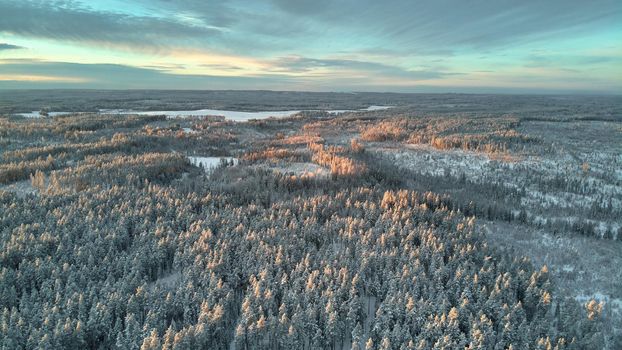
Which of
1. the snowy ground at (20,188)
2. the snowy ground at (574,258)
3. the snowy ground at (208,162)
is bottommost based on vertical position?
the snowy ground at (574,258)

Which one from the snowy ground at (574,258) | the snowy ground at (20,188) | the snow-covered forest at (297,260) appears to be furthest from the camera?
the snowy ground at (20,188)

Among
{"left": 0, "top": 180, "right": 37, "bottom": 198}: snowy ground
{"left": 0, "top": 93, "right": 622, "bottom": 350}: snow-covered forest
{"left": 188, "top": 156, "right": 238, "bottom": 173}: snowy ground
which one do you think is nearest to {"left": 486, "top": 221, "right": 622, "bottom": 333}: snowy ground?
{"left": 0, "top": 93, "right": 622, "bottom": 350}: snow-covered forest

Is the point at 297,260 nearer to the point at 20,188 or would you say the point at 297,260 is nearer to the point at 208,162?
the point at 20,188

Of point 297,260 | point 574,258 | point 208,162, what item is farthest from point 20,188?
point 574,258

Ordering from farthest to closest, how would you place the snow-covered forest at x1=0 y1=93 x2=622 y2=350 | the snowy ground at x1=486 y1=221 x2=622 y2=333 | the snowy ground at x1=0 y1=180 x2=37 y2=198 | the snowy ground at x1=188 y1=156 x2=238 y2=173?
the snowy ground at x1=188 y1=156 x2=238 y2=173 < the snowy ground at x1=0 y1=180 x2=37 y2=198 < the snowy ground at x1=486 y1=221 x2=622 y2=333 < the snow-covered forest at x1=0 y1=93 x2=622 y2=350

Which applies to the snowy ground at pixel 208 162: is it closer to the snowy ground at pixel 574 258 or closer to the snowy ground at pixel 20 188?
the snowy ground at pixel 20 188

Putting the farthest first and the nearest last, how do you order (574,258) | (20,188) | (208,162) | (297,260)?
(208,162)
(20,188)
(574,258)
(297,260)

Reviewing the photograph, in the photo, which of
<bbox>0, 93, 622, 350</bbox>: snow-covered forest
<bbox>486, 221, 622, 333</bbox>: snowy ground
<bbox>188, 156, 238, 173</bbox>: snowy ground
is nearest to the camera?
<bbox>0, 93, 622, 350</bbox>: snow-covered forest

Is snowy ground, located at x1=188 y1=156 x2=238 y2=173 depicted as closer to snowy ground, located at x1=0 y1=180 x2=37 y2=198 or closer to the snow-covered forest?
the snow-covered forest

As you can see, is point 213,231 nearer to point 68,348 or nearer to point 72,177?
point 68,348

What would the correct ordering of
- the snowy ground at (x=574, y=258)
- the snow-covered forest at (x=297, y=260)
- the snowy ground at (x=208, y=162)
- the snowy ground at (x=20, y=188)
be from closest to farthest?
the snow-covered forest at (x=297, y=260)
the snowy ground at (x=574, y=258)
the snowy ground at (x=20, y=188)
the snowy ground at (x=208, y=162)

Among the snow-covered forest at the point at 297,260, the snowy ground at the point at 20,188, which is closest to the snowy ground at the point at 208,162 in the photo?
the snow-covered forest at the point at 297,260

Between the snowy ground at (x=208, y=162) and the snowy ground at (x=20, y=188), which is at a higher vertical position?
the snowy ground at (x=208, y=162)
